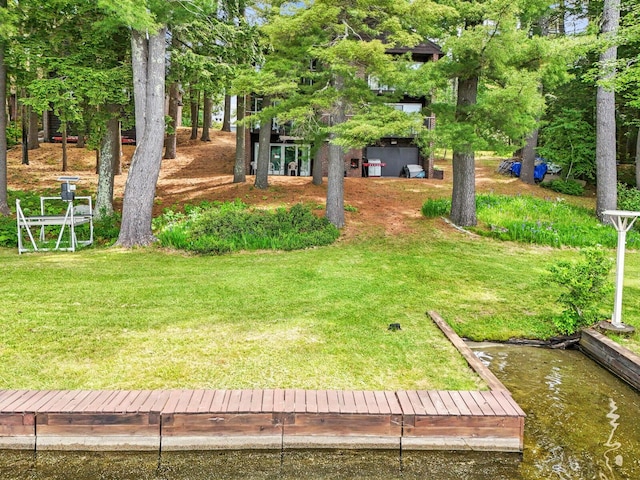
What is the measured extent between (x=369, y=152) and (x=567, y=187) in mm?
11058

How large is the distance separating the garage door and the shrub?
865 inches

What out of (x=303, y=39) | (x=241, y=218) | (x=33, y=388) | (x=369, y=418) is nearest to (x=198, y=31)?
(x=303, y=39)

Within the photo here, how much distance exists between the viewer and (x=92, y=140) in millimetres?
15852

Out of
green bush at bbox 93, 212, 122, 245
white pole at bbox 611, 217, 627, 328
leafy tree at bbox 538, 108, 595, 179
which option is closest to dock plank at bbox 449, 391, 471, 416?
white pole at bbox 611, 217, 627, 328

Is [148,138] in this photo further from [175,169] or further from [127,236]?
[175,169]

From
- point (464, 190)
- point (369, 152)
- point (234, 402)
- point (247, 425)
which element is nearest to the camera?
point (247, 425)

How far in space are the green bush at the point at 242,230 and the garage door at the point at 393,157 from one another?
15.6 m

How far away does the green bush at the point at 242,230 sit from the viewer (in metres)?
12.2

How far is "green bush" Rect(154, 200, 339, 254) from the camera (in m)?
12.2

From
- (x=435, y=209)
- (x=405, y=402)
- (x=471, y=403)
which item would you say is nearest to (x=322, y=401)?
(x=405, y=402)

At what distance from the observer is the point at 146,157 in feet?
41.6

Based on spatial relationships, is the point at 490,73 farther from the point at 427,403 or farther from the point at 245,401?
the point at 245,401

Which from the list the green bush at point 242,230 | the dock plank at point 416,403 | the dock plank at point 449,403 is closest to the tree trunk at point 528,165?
the green bush at point 242,230

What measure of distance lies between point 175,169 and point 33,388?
20.6m
